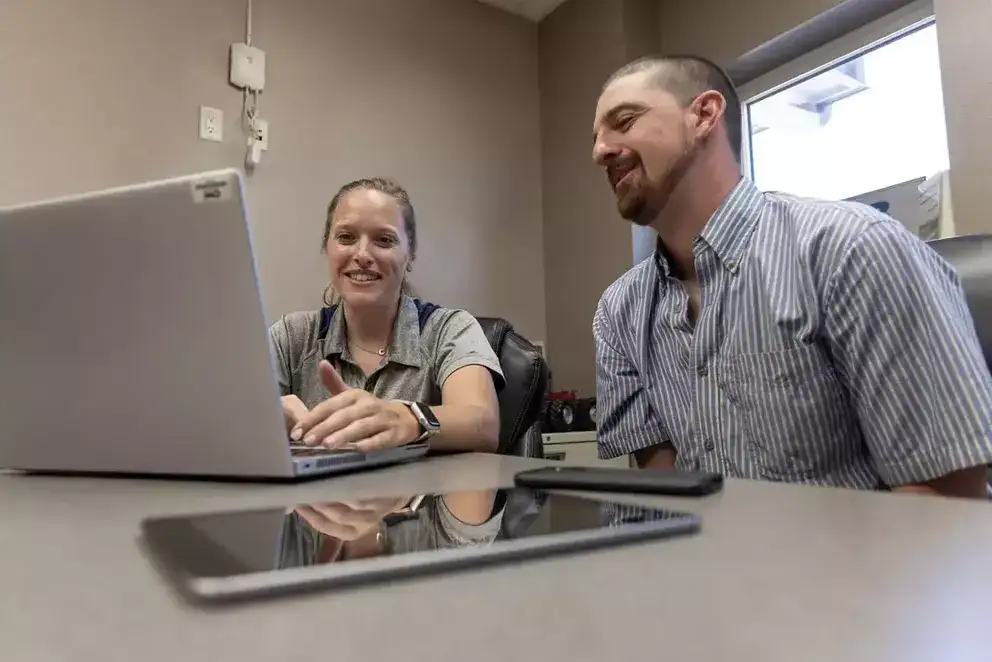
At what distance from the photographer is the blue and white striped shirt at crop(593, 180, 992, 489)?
75 centimetres

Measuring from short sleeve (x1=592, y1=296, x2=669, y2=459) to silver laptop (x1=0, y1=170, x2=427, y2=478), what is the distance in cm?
58

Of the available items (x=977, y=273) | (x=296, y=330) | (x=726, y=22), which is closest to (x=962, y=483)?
(x=977, y=273)

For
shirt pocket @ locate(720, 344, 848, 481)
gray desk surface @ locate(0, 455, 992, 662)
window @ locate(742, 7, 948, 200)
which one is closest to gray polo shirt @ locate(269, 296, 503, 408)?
shirt pocket @ locate(720, 344, 848, 481)

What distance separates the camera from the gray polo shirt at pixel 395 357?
1.21 m

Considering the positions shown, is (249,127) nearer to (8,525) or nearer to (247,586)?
(8,525)

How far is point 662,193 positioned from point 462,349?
440 millimetres

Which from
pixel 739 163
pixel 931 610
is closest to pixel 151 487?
pixel 931 610

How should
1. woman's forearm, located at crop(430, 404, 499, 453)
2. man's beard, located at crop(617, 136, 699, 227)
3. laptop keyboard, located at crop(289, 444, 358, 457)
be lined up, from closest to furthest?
laptop keyboard, located at crop(289, 444, 358, 457)
woman's forearm, located at crop(430, 404, 499, 453)
man's beard, located at crop(617, 136, 699, 227)

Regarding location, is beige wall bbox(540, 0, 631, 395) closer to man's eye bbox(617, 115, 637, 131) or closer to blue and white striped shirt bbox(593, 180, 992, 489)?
man's eye bbox(617, 115, 637, 131)

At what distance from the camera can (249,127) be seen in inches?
85.0

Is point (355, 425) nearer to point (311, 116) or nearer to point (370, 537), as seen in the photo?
point (370, 537)

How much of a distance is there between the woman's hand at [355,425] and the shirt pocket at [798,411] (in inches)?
18.9

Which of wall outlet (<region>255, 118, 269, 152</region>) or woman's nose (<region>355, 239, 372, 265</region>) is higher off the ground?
wall outlet (<region>255, 118, 269, 152</region>)

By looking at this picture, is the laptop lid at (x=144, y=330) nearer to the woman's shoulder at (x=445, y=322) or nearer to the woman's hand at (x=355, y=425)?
the woman's hand at (x=355, y=425)
